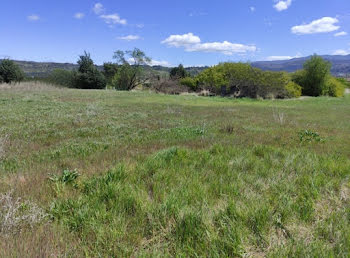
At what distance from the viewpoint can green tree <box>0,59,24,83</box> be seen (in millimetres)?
31875

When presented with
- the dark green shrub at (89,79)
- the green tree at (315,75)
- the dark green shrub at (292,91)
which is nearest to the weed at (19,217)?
the dark green shrub at (292,91)

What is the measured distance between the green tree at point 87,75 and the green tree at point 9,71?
9.04 m

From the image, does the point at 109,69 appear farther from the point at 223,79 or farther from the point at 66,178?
the point at 66,178

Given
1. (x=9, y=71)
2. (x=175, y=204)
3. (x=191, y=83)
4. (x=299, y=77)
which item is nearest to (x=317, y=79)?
(x=299, y=77)

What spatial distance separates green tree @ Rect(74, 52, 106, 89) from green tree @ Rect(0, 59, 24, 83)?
9.04 metres

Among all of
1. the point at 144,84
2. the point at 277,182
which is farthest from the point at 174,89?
the point at 277,182

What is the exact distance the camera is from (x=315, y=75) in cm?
3578

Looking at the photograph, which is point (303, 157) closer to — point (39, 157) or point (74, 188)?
point (74, 188)

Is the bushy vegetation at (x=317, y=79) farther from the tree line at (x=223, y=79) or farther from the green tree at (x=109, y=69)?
the green tree at (x=109, y=69)

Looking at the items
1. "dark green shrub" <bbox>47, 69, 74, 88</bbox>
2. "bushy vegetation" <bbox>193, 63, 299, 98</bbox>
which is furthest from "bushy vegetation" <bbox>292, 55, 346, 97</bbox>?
"dark green shrub" <bbox>47, 69, 74, 88</bbox>

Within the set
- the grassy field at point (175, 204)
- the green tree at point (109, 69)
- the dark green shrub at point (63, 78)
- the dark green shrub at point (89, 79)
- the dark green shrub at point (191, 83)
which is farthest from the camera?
the green tree at point (109, 69)

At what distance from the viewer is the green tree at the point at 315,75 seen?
115 ft

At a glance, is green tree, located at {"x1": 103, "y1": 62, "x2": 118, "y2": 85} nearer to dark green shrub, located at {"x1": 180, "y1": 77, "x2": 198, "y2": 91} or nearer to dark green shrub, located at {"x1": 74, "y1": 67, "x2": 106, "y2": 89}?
dark green shrub, located at {"x1": 74, "y1": 67, "x2": 106, "y2": 89}

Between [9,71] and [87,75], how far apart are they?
1165 centimetres
